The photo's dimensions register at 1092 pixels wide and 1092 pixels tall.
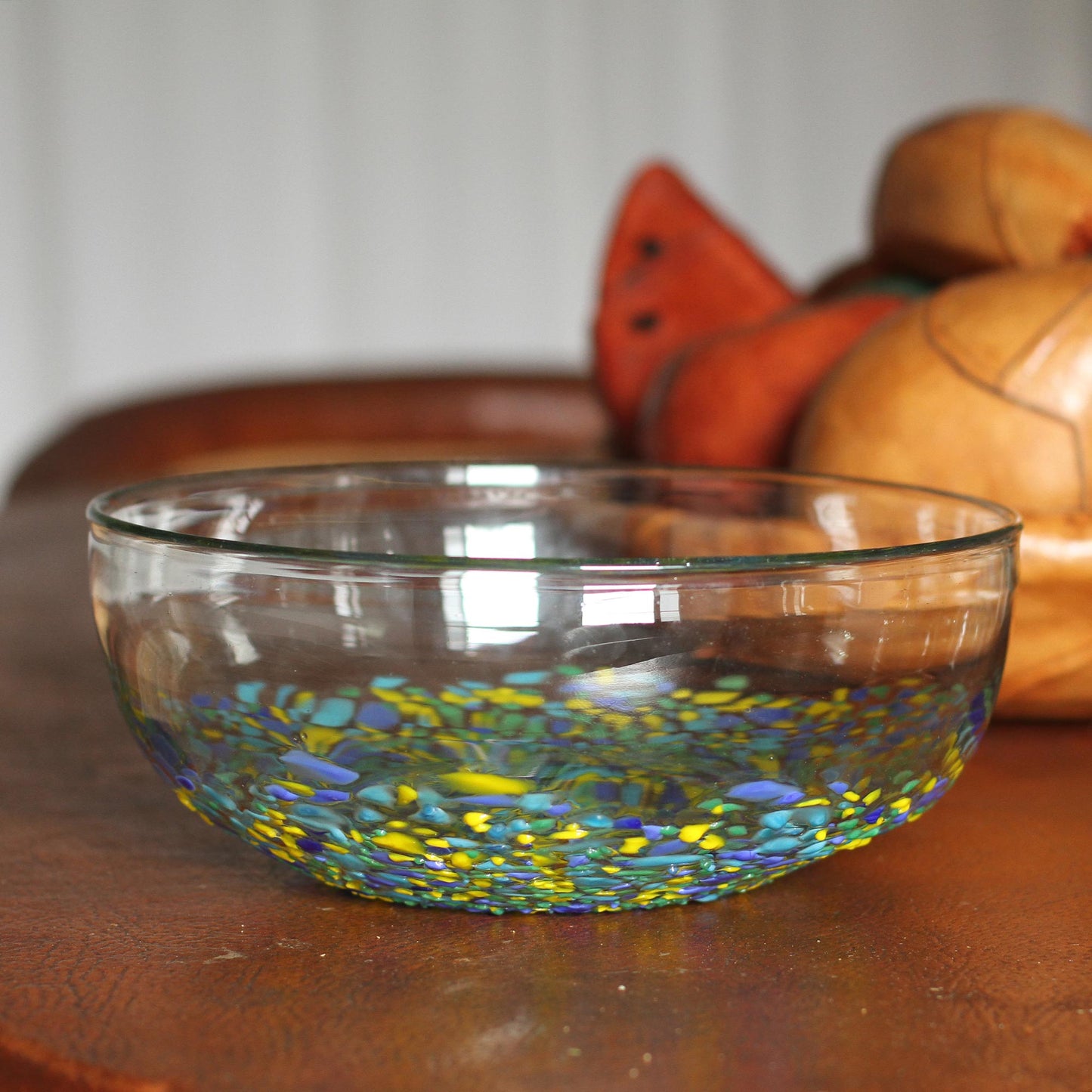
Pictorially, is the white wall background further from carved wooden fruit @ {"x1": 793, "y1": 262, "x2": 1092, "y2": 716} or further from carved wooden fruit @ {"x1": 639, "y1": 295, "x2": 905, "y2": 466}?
carved wooden fruit @ {"x1": 793, "y1": 262, "x2": 1092, "y2": 716}

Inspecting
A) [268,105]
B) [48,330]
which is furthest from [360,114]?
[48,330]

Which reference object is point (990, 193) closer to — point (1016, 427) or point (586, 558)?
point (1016, 427)

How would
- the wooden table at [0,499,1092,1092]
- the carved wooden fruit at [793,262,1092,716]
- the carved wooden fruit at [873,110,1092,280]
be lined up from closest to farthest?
the wooden table at [0,499,1092,1092] → the carved wooden fruit at [793,262,1092,716] → the carved wooden fruit at [873,110,1092,280]

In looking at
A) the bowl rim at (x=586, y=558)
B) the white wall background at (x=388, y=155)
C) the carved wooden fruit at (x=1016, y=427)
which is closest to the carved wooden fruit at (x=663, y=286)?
the carved wooden fruit at (x=1016, y=427)

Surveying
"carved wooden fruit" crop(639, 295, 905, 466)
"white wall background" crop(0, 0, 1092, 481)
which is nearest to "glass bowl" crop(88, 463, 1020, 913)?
"carved wooden fruit" crop(639, 295, 905, 466)

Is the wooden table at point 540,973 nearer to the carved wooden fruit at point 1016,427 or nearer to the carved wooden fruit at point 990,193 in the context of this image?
the carved wooden fruit at point 1016,427
